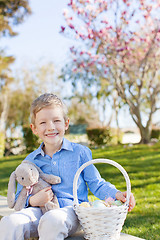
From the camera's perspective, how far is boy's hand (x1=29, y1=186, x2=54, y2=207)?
2.42 metres

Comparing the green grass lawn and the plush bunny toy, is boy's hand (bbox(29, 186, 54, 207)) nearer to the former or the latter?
the plush bunny toy

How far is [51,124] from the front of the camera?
98.4 inches

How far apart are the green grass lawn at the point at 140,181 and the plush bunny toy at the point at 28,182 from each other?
120 cm

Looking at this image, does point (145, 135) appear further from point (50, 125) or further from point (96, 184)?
point (50, 125)

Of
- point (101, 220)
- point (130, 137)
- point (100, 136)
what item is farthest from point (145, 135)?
point (130, 137)

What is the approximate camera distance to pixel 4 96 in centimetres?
2928

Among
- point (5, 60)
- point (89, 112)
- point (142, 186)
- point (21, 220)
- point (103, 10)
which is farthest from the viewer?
point (89, 112)

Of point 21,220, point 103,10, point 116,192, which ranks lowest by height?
point 21,220

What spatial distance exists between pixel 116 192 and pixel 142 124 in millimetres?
9411

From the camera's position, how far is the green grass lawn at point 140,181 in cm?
342

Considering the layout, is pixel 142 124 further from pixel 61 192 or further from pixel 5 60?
pixel 61 192

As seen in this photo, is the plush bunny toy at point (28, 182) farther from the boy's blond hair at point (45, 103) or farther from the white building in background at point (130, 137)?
the white building in background at point (130, 137)

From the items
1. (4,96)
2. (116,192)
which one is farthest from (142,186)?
(4,96)

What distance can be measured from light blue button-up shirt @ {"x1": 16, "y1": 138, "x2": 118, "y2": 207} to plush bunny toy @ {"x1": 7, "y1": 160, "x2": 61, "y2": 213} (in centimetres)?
7
